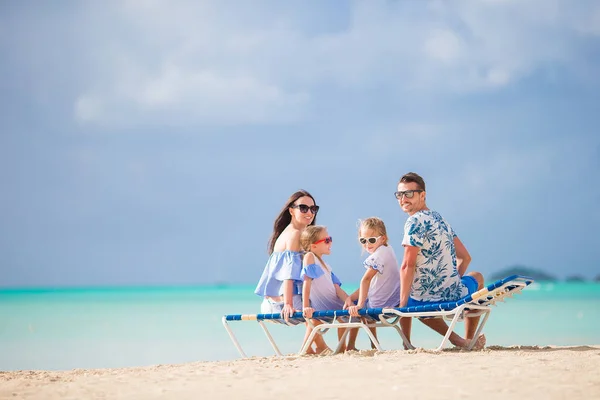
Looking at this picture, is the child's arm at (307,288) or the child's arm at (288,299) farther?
the child's arm at (288,299)

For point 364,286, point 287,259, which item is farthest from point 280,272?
point 364,286

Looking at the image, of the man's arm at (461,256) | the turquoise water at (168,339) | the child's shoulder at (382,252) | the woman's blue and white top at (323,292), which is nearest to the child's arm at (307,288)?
the woman's blue and white top at (323,292)

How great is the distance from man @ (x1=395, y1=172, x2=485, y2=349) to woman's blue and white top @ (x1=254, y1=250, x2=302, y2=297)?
985 millimetres

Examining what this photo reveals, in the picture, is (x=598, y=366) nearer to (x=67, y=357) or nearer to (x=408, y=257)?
(x=408, y=257)

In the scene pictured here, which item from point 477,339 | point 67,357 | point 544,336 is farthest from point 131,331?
point 477,339

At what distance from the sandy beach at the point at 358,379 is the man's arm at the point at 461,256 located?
0.95m

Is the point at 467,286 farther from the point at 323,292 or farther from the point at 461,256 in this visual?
the point at 323,292

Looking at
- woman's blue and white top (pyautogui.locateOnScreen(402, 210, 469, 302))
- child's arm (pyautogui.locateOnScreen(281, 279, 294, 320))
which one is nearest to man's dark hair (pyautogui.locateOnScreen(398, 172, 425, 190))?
woman's blue and white top (pyautogui.locateOnScreen(402, 210, 469, 302))

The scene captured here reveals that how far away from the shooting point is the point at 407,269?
6.29 meters

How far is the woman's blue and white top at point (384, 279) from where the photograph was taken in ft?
21.5

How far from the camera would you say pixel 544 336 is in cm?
1389

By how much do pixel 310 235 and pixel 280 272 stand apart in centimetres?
42

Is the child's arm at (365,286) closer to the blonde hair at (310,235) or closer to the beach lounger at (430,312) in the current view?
the beach lounger at (430,312)

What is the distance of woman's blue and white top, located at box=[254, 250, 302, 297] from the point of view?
6.82 metres
